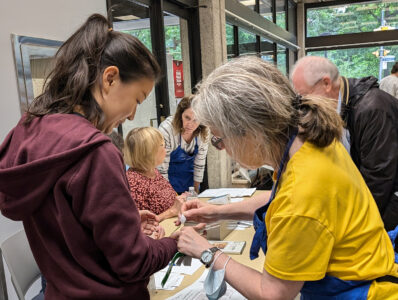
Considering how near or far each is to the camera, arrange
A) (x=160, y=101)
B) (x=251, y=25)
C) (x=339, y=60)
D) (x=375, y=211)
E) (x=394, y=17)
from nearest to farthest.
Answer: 1. (x=375, y=211)
2. (x=160, y=101)
3. (x=251, y=25)
4. (x=394, y=17)
5. (x=339, y=60)

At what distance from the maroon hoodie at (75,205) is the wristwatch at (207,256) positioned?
211 mm

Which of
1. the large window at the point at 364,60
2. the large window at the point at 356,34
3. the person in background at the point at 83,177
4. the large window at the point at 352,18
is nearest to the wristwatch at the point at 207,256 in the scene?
the person in background at the point at 83,177

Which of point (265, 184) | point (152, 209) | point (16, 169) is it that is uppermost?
point (16, 169)

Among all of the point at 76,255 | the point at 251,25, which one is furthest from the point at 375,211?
the point at 251,25

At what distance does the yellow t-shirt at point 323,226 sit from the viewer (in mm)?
868

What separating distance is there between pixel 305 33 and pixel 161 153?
7.85m

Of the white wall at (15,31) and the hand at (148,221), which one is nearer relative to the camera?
the hand at (148,221)

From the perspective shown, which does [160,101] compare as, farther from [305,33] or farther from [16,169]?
[305,33]

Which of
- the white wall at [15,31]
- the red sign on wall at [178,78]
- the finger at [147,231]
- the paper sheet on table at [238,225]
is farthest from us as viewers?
the red sign on wall at [178,78]

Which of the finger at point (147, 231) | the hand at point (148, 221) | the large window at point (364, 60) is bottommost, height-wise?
the finger at point (147, 231)

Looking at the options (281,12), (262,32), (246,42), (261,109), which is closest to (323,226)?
(261,109)

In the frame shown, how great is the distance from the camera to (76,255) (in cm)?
83

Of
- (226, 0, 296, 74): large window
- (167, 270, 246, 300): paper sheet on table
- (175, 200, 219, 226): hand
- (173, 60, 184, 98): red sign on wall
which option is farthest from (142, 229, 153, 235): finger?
(173, 60, 184, 98): red sign on wall

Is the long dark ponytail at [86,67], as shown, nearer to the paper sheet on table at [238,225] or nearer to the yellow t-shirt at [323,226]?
the yellow t-shirt at [323,226]
